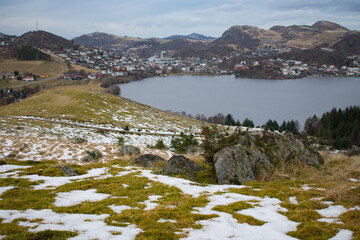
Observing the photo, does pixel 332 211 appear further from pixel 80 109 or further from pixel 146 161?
pixel 80 109

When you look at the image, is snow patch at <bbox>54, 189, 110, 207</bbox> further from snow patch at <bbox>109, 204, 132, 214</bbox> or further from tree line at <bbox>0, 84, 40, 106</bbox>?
tree line at <bbox>0, 84, 40, 106</bbox>

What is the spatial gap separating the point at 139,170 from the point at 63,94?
59.3 m

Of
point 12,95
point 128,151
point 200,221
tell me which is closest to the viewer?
point 200,221

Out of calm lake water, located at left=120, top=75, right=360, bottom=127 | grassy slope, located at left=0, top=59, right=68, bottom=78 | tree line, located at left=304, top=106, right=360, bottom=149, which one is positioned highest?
grassy slope, located at left=0, top=59, right=68, bottom=78

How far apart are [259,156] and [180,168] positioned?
4.31 metres

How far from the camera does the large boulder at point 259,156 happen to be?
10.9 meters

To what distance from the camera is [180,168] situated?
11602 millimetres

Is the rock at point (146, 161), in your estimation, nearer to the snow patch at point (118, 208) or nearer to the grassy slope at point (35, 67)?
the snow patch at point (118, 208)

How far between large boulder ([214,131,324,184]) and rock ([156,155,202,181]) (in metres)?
1.43

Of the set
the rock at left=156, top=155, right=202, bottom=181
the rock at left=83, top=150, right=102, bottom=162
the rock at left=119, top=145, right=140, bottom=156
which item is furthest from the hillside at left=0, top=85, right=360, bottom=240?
the rock at left=119, top=145, right=140, bottom=156

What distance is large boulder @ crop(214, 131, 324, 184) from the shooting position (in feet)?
35.7

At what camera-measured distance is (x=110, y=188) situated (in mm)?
9008

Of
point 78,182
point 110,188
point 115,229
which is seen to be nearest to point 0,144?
point 78,182

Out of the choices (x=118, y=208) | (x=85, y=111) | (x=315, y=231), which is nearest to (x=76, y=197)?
(x=118, y=208)
